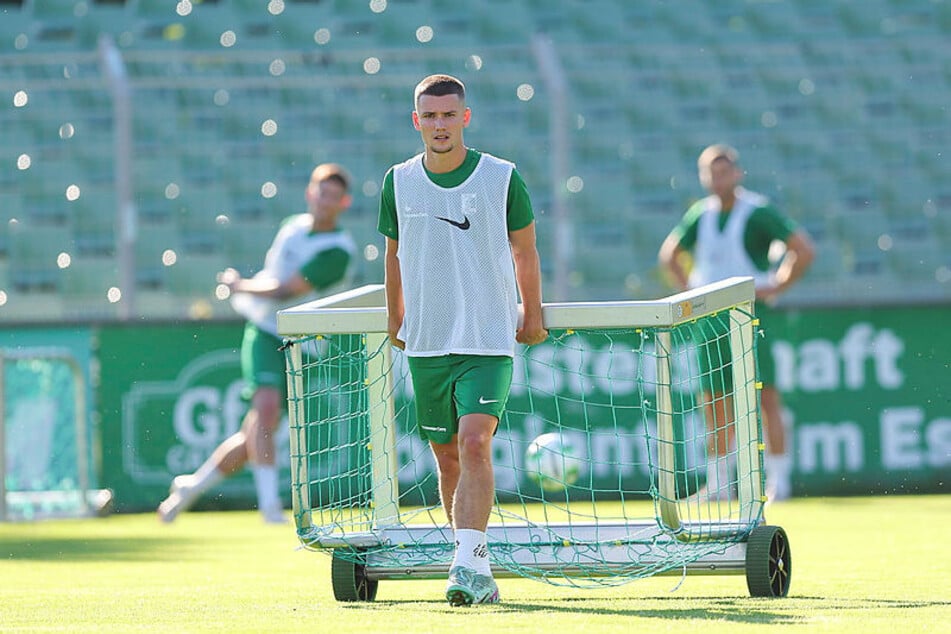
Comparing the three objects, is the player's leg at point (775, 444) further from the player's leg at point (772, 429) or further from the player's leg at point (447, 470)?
the player's leg at point (447, 470)

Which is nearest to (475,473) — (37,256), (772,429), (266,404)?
(266,404)

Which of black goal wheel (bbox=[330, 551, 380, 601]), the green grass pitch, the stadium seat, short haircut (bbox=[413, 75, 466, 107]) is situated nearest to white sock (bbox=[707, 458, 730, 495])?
the green grass pitch

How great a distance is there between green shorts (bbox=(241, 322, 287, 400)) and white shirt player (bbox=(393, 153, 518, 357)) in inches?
188

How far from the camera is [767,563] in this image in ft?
17.9

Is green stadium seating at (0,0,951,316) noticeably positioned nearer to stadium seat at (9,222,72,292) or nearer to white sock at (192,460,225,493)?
stadium seat at (9,222,72,292)

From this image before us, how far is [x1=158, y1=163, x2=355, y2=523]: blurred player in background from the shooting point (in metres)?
10.0

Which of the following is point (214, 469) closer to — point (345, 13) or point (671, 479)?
point (671, 479)

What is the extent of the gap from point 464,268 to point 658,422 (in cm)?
74

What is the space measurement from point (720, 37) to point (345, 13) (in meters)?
3.42

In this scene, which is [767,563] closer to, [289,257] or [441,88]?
[441,88]

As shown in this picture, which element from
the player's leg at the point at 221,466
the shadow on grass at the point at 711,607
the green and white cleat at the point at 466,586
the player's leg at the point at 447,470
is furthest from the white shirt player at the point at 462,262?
the player's leg at the point at 221,466

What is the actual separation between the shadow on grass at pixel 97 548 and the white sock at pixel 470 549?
3017mm

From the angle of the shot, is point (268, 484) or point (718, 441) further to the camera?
point (268, 484)

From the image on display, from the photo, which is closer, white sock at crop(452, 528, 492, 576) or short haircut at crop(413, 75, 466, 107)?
white sock at crop(452, 528, 492, 576)
